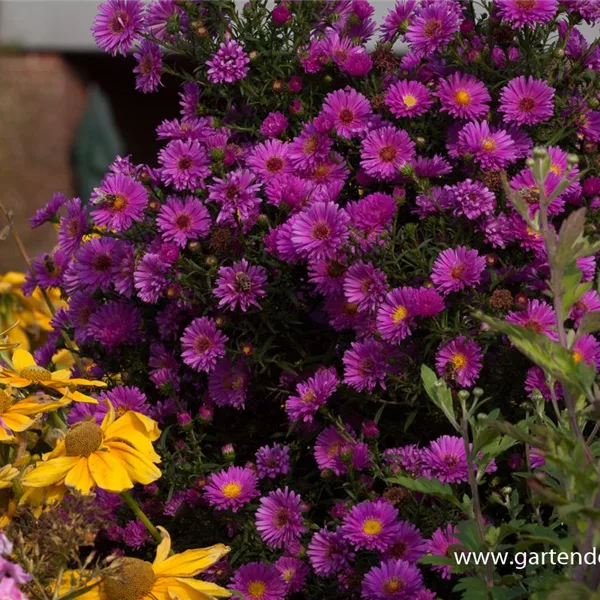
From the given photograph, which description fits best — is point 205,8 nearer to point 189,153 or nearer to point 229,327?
point 189,153

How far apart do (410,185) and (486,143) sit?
15cm

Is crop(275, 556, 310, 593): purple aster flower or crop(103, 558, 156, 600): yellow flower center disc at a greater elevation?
crop(103, 558, 156, 600): yellow flower center disc

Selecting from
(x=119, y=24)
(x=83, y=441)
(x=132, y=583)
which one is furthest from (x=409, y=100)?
(x=132, y=583)

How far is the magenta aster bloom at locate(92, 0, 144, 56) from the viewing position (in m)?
2.03

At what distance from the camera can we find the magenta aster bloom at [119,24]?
203 centimetres

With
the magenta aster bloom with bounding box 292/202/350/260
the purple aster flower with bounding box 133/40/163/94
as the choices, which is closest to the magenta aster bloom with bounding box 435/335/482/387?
the magenta aster bloom with bounding box 292/202/350/260

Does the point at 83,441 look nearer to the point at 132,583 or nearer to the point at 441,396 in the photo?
the point at 132,583

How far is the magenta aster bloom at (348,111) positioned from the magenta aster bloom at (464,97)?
0.13m

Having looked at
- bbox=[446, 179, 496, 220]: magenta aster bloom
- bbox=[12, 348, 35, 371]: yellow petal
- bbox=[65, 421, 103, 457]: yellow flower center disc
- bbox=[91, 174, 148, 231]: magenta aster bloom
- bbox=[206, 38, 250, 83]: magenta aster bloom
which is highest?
bbox=[206, 38, 250, 83]: magenta aster bloom

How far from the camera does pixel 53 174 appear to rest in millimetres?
8062

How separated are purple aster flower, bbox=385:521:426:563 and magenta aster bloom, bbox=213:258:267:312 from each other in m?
0.41

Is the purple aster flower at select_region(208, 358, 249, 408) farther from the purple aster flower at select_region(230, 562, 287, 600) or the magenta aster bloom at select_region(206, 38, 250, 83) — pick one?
the magenta aster bloom at select_region(206, 38, 250, 83)

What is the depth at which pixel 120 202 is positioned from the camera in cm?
194

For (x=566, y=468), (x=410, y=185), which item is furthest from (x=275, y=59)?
(x=566, y=468)
